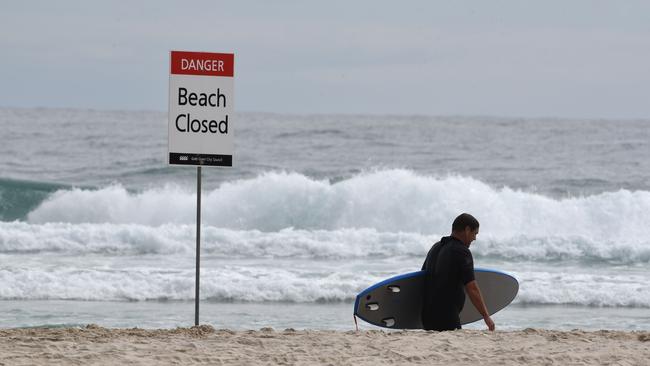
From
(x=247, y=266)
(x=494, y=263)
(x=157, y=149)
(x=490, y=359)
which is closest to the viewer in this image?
(x=490, y=359)

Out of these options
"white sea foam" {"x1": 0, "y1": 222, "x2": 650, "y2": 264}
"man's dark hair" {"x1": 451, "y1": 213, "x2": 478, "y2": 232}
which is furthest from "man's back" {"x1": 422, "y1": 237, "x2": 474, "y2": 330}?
"white sea foam" {"x1": 0, "y1": 222, "x2": 650, "y2": 264}

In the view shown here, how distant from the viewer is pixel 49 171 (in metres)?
29.6

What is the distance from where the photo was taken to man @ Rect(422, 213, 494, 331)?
24.4 ft

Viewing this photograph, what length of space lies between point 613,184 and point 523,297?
49.7 feet

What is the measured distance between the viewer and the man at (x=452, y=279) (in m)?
7.45

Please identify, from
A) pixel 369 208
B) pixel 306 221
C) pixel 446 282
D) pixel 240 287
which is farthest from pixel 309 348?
pixel 369 208

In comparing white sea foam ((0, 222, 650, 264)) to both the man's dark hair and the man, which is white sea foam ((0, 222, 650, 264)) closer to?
the man

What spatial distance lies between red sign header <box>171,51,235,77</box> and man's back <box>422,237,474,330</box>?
7.30 ft

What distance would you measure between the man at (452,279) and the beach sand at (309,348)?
7.7 inches

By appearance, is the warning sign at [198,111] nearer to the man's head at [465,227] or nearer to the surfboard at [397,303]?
the surfboard at [397,303]

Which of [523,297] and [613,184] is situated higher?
[613,184]

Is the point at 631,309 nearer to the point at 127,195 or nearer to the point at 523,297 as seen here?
the point at 523,297

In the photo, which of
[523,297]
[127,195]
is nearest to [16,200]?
[127,195]

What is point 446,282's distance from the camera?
754cm
